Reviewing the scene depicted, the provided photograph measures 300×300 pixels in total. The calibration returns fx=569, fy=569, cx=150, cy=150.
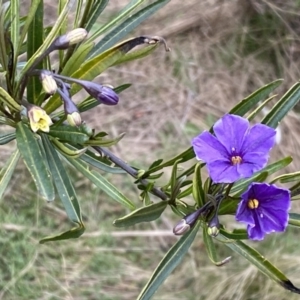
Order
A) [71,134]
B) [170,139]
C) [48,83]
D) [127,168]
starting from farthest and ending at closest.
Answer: [170,139] < [127,168] < [71,134] < [48,83]

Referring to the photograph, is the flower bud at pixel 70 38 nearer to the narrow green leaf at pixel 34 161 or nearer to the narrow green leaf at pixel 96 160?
the narrow green leaf at pixel 34 161

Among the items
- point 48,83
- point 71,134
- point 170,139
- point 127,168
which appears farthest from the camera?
point 170,139

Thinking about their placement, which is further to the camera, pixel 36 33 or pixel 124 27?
pixel 124 27

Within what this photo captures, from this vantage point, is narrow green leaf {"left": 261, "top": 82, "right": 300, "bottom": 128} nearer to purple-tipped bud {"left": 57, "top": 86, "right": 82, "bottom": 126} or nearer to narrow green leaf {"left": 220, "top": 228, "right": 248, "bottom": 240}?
narrow green leaf {"left": 220, "top": 228, "right": 248, "bottom": 240}

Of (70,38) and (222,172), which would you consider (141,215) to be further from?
(70,38)

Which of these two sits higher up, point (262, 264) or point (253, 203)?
point (253, 203)

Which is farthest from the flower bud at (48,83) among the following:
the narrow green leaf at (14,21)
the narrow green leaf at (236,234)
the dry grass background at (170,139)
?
the dry grass background at (170,139)

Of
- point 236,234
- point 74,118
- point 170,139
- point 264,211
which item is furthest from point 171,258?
point 170,139
